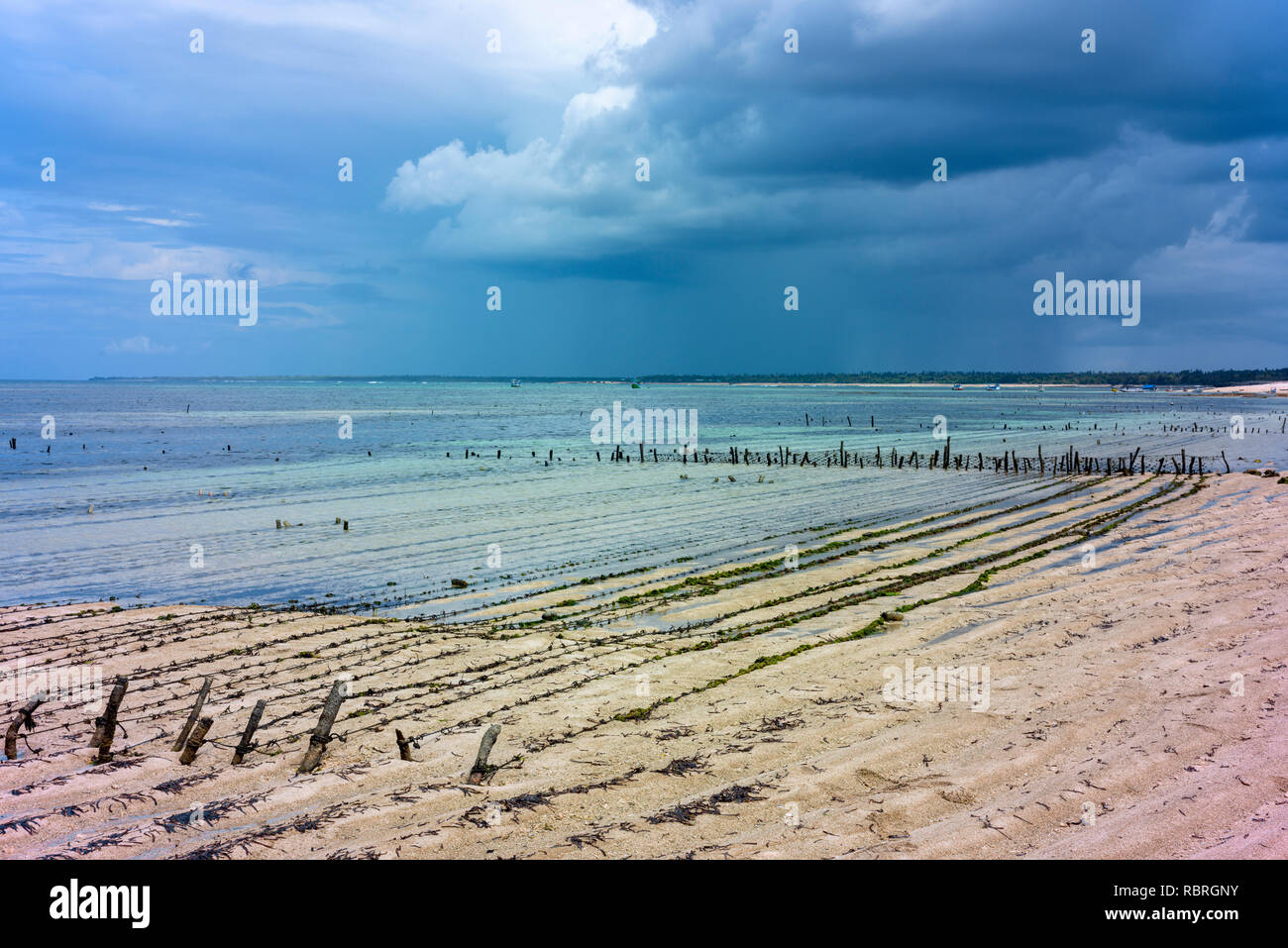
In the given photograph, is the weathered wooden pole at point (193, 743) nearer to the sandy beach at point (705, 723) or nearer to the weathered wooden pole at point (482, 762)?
the sandy beach at point (705, 723)

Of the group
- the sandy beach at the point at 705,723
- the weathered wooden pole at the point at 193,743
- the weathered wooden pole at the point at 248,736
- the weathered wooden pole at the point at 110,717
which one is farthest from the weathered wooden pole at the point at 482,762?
the weathered wooden pole at the point at 110,717

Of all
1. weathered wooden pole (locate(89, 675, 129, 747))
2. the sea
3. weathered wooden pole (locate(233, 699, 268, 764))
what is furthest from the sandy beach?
the sea

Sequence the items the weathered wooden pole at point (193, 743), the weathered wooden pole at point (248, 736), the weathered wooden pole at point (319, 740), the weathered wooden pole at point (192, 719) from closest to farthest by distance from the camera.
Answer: the weathered wooden pole at point (319, 740)
the weathered wooden pole at point (248, 736)
the weathered wooden pole at point (193, 743)
the weathered wooden pole at point (192, 719)

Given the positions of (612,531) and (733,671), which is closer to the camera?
(733,671)

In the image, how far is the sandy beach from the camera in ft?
25.6

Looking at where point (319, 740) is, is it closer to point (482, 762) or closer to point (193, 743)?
point (193, 743)

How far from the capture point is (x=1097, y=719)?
10148 millimetres

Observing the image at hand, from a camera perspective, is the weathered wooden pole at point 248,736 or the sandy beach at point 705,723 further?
the weathered wooden pole at point 248,736

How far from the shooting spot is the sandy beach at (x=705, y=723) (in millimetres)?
7809

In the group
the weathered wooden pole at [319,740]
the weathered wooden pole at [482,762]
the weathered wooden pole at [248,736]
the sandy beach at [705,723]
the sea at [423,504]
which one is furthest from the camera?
the sea at [423,504]

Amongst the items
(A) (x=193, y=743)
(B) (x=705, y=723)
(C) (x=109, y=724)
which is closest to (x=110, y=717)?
(C) (x=109, y=724)

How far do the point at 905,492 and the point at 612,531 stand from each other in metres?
18.0
